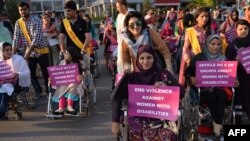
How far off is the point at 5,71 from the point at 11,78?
0.16 metres

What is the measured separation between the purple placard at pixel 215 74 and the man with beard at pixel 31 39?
13.4 feet

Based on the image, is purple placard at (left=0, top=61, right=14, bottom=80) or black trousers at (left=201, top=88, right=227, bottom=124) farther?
purple placard at (left=0, top=61, right=14, bottom=80)

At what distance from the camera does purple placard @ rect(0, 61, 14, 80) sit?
702cm

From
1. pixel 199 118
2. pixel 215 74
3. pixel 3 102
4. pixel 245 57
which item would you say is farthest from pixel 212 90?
pixel 3 102

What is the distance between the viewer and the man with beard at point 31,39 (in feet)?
27.6

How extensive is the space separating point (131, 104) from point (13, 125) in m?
3.01

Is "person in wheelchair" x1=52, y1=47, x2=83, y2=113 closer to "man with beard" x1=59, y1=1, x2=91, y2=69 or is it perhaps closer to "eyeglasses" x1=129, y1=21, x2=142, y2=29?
"man with beard" x1=59, y1=1, x2=91, y2=69

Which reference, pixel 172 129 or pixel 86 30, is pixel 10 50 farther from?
pixel 172 129

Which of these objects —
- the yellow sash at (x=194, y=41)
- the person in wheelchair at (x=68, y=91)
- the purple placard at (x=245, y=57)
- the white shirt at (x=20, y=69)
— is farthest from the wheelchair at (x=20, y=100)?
→ the purple placard at (x=245, y=57)

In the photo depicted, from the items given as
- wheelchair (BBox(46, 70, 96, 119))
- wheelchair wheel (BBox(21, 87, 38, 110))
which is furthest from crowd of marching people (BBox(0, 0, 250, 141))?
wheelchair wheel (BBox(21, 87, 38, 110))

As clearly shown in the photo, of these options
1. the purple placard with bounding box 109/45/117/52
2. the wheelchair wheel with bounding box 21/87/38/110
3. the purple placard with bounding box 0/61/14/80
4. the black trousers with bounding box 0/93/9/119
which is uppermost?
the purple placard with bounding box 0/61/14/80

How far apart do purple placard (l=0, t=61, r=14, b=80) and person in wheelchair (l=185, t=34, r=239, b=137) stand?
2.98 m

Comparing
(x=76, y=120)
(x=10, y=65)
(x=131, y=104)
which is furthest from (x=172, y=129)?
(x=10, y=65)

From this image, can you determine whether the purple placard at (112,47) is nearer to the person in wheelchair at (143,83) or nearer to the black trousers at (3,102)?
the black trousers at (3,102)
